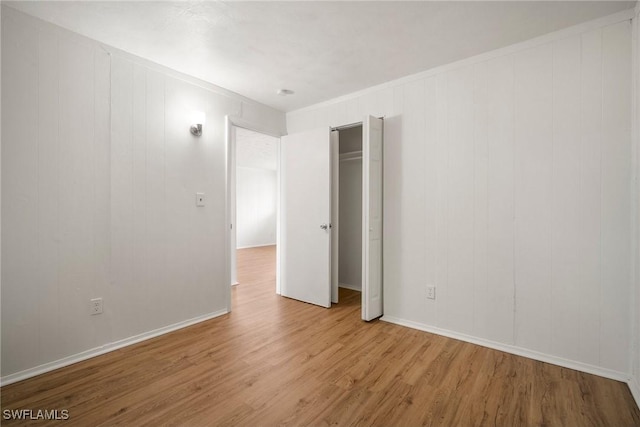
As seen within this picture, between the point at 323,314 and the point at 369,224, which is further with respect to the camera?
the point at 323,314

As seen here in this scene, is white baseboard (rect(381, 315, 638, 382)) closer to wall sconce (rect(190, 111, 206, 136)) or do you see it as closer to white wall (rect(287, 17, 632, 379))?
white wall (rect(287, 17, 632, 379))

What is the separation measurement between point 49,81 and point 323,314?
3022mm

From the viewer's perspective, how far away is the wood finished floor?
1624mm

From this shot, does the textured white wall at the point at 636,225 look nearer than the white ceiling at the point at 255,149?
Yes

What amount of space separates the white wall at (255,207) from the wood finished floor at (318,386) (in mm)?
6128

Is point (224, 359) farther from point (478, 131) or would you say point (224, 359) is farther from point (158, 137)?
point (478, 131)

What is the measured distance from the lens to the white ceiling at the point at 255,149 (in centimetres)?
542

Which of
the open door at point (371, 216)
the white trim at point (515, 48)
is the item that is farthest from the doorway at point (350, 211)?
the open door at point (371, 216)

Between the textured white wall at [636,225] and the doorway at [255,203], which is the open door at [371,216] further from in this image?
the doorway at [255,203]

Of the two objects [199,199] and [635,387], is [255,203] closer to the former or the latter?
[199,199]

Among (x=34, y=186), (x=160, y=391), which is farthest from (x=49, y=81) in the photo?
(x=160, y=391)

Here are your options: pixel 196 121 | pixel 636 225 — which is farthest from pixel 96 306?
pixel 636 225

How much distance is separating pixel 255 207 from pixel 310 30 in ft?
24.0

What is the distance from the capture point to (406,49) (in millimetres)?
2410
